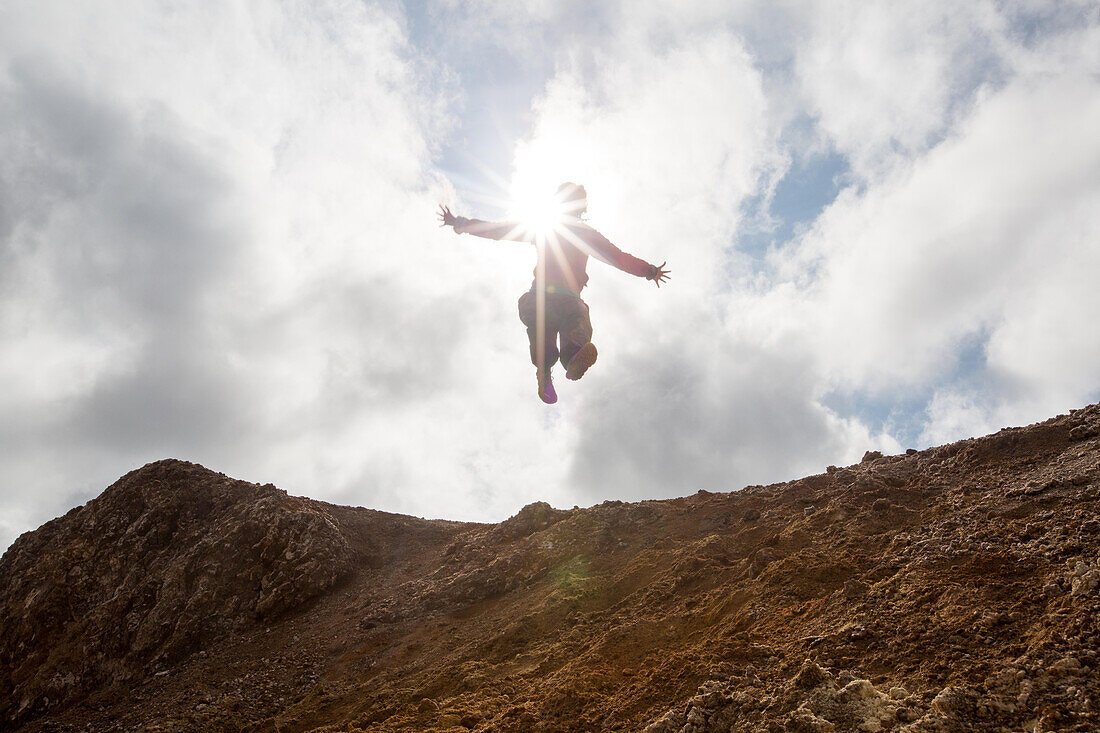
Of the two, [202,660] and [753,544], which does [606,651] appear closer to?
[753,544]

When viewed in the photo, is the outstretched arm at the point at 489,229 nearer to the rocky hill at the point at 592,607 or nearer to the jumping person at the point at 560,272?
the jumping person at the point at 560,272

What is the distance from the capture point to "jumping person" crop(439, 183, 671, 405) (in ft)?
29.1

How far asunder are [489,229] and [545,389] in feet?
9.55

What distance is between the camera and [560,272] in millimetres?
9320

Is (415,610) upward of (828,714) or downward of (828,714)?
upward

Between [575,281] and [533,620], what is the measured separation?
533cm

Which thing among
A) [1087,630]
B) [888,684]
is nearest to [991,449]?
[1087,630]

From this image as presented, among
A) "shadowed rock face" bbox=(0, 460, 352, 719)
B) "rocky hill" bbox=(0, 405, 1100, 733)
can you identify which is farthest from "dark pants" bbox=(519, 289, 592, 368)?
"shadowed rock face" bbox=(0, 460, 352, 719)

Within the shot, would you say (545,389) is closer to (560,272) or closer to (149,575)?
(560,272)

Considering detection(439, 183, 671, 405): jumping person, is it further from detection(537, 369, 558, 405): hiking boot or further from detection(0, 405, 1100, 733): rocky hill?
detection(0, 405, 1100, 733): rocky hill

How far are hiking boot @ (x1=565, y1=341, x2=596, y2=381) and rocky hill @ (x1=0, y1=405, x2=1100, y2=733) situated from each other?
325 cm

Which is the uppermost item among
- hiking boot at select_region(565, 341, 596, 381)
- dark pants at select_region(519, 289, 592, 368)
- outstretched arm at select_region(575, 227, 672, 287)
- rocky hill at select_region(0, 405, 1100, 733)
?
outstretched arm at select_region(575, 227, 672, 287)

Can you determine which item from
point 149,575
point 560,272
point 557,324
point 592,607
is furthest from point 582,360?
point 149,575

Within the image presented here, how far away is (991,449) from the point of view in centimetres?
841
